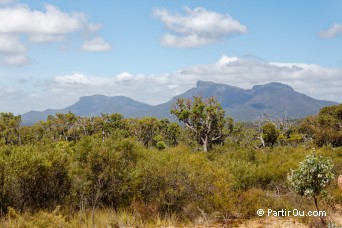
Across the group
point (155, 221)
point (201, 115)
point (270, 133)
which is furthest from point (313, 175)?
point (270, 133)

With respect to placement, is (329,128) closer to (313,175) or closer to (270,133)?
(270,133)

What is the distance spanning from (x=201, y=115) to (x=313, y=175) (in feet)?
146

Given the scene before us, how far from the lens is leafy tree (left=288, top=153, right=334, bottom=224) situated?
40.6 feet

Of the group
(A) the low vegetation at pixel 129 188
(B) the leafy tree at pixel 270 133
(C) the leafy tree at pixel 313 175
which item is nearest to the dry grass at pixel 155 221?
(A) the low vegetation at pixel 129 188

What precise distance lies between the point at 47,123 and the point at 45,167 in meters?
63.6

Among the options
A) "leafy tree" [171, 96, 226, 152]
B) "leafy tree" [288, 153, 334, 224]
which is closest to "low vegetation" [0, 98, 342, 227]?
"leafy tree" [288, 153, 334, 224]

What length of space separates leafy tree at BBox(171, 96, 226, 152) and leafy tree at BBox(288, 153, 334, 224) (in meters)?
43.7

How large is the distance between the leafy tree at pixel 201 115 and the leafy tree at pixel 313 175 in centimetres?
4368

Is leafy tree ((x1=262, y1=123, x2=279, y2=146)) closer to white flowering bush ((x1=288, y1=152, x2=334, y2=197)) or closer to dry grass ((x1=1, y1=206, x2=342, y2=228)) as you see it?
dry grass ((x1=1, y1=206, x2=342, y2=228))

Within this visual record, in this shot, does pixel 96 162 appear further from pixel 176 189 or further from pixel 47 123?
pixel 47 123

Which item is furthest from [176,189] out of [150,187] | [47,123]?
[47,123]

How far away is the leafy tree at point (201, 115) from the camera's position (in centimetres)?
5700

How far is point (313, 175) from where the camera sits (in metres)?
12.5

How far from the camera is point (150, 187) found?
16750 millimetres
